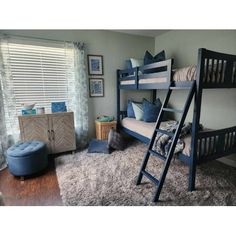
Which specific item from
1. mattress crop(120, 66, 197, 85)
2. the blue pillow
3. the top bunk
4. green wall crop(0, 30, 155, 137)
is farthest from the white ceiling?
the blue pillow

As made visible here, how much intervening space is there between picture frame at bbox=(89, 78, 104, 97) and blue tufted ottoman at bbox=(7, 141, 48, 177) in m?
1.61

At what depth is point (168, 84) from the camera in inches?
86.4

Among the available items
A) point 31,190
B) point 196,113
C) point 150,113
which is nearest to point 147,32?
point 150,113

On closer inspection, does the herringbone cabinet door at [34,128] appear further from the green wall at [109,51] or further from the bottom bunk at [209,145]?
the bottom bunk at [209,145]

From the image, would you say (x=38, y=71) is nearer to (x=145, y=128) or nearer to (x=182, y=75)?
(x=145, y=128)

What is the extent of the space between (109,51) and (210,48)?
198 centimetres

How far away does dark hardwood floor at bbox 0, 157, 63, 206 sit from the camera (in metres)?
1.77

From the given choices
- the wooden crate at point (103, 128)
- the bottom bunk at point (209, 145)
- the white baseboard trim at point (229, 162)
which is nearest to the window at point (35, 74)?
the wooden crate at point (103, 128)

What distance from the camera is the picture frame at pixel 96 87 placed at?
3.42 m

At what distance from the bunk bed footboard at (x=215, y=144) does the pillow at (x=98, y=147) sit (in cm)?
166

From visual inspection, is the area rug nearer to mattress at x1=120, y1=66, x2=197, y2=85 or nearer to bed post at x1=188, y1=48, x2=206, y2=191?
bed post at x1=188, y1=48, x2=206, y2=191

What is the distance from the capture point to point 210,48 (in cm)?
275
